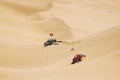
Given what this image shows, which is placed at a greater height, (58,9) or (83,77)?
(58,9)

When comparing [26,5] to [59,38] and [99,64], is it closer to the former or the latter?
[59,38]

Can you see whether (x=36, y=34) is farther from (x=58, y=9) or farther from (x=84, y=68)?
(x=84, y=68)

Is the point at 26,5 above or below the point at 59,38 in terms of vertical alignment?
above

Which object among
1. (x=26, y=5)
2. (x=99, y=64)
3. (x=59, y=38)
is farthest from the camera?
(x=26, y=5)

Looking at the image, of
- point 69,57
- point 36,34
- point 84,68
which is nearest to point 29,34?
point 36,34

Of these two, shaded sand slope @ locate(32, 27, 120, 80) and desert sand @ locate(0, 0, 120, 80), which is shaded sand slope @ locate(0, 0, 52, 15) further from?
shaded sand slope @ locate(32, 27, 120, 80)

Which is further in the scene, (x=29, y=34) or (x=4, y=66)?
(x=29, y=34)

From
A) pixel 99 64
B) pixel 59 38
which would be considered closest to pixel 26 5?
pixel 59 38

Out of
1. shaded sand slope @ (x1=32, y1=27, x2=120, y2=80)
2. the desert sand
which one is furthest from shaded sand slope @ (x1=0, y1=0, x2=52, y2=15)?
shaded sand slope @ (x1=32, y1=27, x2=120, y2=80)
